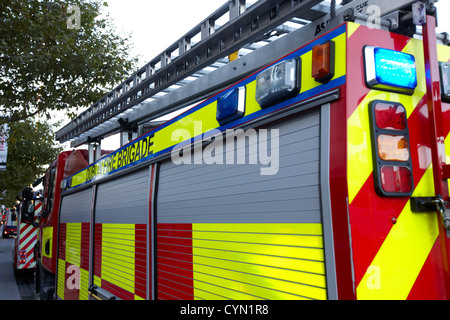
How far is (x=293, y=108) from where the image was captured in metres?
1.81

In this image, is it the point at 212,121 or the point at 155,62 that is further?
the point at 155,62

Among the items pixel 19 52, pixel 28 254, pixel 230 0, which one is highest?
pixel 19 52

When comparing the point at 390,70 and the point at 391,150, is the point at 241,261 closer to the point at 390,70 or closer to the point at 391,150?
the point at 391,150

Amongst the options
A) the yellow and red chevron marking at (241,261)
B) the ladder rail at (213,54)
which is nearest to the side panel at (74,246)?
the ladder rail at (213,54)

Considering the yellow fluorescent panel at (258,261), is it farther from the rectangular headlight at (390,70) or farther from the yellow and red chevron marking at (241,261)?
the rectangular headlight at (390,70)

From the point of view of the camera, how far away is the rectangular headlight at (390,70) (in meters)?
1.65

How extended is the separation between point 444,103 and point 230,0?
1.72 metres

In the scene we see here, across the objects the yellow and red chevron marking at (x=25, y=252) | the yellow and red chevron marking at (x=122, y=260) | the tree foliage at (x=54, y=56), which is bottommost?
the yellow and red chevron marking at (x=25, y=252)

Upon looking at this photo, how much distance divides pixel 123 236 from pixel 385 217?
2588 millimetres

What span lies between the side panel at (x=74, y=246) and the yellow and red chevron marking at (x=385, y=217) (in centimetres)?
364

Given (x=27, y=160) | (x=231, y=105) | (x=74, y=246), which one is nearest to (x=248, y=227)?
(x=231, y=105)

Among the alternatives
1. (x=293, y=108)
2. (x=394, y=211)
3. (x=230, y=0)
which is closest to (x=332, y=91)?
(x=293, y=108)

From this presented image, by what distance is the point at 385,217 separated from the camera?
1584 mm
